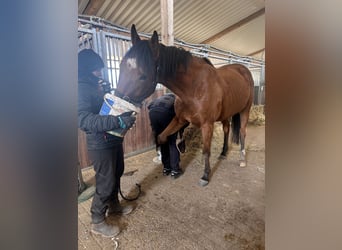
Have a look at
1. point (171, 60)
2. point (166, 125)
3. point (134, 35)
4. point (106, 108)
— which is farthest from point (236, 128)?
point (106, 108)

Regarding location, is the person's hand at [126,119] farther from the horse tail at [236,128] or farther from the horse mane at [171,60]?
the horse tail at [236,128]

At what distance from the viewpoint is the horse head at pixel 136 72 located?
0.75 metres

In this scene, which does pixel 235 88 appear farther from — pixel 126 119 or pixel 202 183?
pixel 126 119

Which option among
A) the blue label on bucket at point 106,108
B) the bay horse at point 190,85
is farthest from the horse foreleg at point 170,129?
the blue label on bucket at point 106,108

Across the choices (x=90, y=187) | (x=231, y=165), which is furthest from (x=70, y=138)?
(x=231, y=165)

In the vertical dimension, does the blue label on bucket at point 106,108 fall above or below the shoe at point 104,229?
above

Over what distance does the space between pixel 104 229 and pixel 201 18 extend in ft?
6.32

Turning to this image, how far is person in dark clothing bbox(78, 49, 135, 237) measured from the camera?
1.87 feet

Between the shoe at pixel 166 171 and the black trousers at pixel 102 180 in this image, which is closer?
the black trousers at pixel 102 180

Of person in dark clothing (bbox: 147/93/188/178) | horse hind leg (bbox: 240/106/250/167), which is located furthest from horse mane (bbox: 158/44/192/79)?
horse hind leg (bbox: 240/106/250/167)

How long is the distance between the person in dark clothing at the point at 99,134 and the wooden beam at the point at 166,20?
804mm

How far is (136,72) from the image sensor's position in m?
0.77

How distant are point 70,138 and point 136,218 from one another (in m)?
0.75

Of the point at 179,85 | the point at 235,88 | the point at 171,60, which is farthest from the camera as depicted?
the point at 235,88
